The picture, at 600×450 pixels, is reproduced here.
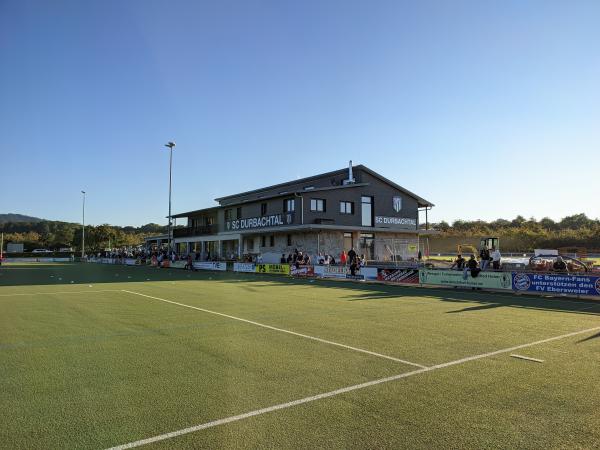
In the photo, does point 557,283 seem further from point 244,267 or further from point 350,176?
point 350,176

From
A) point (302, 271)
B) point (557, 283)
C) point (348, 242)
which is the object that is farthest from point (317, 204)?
point (557, 283)

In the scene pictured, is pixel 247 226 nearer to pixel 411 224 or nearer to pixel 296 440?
pixel 411 224

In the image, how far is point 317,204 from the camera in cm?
3741

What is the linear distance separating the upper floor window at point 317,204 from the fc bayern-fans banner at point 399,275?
13.1 m

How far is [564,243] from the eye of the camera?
5653cm

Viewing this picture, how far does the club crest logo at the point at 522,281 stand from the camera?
1836cm

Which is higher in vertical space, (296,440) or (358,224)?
(358,224)

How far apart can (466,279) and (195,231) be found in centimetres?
3974

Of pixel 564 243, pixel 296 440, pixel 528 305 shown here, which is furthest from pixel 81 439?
pixel 564 243

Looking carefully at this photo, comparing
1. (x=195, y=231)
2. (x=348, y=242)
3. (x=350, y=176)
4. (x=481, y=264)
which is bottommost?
(x=481, y=264)

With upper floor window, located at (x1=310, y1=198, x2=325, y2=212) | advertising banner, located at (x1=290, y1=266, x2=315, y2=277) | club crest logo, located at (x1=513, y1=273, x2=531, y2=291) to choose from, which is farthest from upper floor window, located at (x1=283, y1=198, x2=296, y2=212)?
club crest logo, located at (x1=513, y1=273, x2=531, y2=291)

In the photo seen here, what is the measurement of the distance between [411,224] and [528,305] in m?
29.7

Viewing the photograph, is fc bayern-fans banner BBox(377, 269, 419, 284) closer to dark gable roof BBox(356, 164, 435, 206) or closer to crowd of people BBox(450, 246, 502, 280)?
crowd of people BBox(450, 246, 502, 280)

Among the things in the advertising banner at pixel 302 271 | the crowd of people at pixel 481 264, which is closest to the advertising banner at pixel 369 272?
the advertising banner at pixel 302 271
